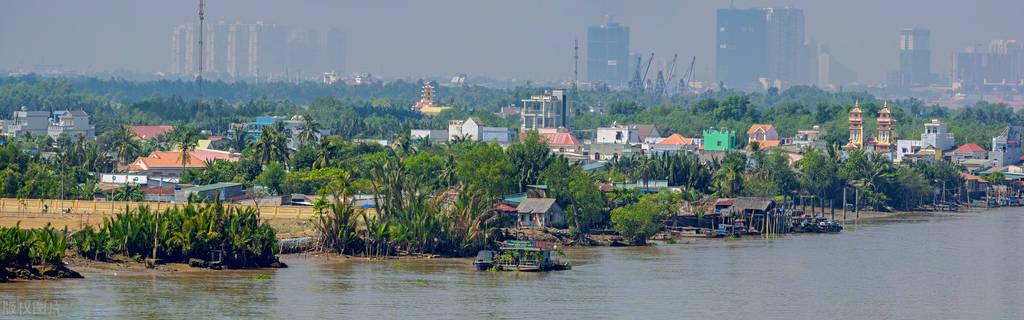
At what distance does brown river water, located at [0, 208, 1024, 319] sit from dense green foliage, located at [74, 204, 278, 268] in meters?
0.78

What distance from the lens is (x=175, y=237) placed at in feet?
122

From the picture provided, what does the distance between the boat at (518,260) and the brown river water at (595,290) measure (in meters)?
0.42

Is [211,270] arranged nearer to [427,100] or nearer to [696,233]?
[696,233]

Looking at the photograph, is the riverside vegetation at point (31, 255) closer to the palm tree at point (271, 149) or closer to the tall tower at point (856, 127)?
the palm tree at point (271, 149)

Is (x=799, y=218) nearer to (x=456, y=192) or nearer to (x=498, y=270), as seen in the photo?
(x=456, y=192)

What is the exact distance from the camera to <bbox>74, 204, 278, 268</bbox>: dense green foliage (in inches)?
1465

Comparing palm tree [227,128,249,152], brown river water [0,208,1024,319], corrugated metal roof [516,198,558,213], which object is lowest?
brown river water [0,208,1024,319]

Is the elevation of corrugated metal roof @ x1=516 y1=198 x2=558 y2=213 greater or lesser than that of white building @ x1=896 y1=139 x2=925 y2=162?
lesser

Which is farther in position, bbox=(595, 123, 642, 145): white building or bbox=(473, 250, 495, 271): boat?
bbox=(595, 123, 642, 145): white building

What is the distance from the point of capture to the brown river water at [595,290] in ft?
107

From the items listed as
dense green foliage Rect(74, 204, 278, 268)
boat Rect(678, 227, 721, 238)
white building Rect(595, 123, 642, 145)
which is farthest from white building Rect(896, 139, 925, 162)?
dense green foliage Rect(74, 204, 278, 268)

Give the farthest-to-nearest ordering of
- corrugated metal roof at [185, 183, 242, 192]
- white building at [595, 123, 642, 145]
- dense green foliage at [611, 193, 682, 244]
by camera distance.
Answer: white building at [595, 123, 642, 145] < corrugated metal roof at [185, 183, 242, 192] < dense green foliage at [611, 193, 682, 244]

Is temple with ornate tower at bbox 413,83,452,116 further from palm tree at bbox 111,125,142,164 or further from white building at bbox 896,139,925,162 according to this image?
palm tree at bbox 111,125,142,164

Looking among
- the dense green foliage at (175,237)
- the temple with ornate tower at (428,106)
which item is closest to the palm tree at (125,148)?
the dense green foliage at (175,237)
